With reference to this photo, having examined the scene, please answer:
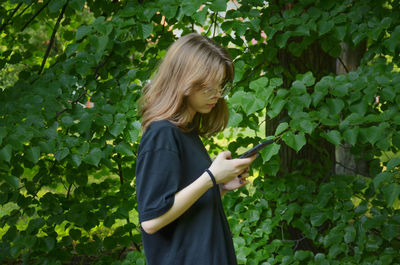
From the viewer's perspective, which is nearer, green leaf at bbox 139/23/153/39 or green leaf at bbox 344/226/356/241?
green leaf at bbox 139/23/153/39

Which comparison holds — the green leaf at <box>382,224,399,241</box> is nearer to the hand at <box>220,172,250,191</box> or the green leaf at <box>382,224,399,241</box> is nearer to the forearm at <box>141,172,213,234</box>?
the hand at <box>220,172,250,191</box>

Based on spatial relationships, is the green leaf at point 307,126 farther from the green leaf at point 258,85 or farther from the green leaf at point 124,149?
the green leaf at point 124,149

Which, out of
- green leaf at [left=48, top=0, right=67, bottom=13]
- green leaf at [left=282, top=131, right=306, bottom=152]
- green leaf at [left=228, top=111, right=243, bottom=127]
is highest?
green leaf at [left=48, top=0, right=67, bottom=13]

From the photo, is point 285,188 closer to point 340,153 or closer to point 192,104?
point 192,104

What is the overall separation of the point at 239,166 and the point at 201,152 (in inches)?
7.1

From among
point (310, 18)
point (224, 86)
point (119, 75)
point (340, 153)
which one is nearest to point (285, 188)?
point (310, 18)

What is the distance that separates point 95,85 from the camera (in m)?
2.61

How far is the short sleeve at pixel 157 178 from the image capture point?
4.40ft

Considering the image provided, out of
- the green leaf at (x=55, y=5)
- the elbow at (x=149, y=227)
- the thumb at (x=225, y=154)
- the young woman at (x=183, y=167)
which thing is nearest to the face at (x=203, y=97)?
the young woman at (x=183, y=167)

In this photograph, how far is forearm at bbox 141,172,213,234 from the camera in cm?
135

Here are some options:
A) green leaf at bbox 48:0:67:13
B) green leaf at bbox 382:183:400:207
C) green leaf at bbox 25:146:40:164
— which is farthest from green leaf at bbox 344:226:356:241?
green leaf at bbox 48:0:67:13

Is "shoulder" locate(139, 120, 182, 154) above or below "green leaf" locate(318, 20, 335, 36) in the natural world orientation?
below

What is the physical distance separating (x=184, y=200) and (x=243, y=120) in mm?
1280

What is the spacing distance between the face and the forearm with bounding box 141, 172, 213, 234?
0.93ft
